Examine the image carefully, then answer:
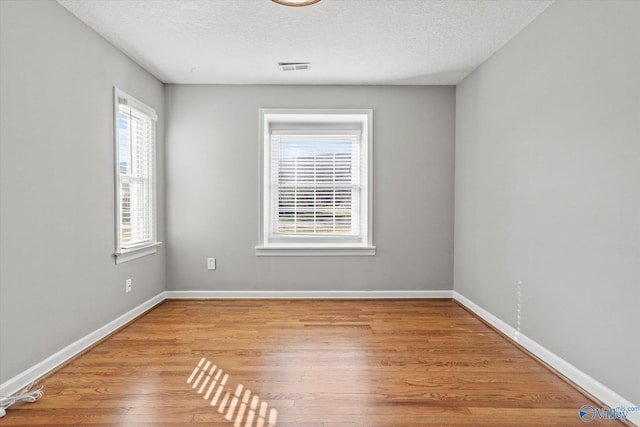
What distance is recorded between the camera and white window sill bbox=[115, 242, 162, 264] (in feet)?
11.0

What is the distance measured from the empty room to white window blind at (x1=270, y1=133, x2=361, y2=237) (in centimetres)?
3

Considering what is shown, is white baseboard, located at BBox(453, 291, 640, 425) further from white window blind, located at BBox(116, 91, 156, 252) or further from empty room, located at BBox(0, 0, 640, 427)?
white window blind, located at BBox(116, 91, 156, 252)

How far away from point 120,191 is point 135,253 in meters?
0.63

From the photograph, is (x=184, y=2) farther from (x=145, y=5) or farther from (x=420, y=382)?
(x=420, y=382)

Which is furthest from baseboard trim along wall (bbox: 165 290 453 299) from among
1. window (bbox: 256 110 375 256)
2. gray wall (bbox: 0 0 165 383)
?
gray wall (bbox: 0 0 165 383)

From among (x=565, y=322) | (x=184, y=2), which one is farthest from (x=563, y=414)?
(x=184, y=2)

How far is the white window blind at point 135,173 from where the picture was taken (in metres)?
3.42

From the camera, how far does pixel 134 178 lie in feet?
12.1

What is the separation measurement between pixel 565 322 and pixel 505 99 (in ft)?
6.14

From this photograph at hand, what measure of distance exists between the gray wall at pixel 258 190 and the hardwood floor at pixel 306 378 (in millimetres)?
839

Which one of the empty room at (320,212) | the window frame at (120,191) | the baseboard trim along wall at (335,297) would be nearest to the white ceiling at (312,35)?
the empty room at (320,212)

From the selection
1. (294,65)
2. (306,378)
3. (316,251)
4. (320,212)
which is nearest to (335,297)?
(316,251)

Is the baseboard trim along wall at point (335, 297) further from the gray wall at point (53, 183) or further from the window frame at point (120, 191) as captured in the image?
the window frame at point (120, 191)

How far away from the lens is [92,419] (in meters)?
1.99
